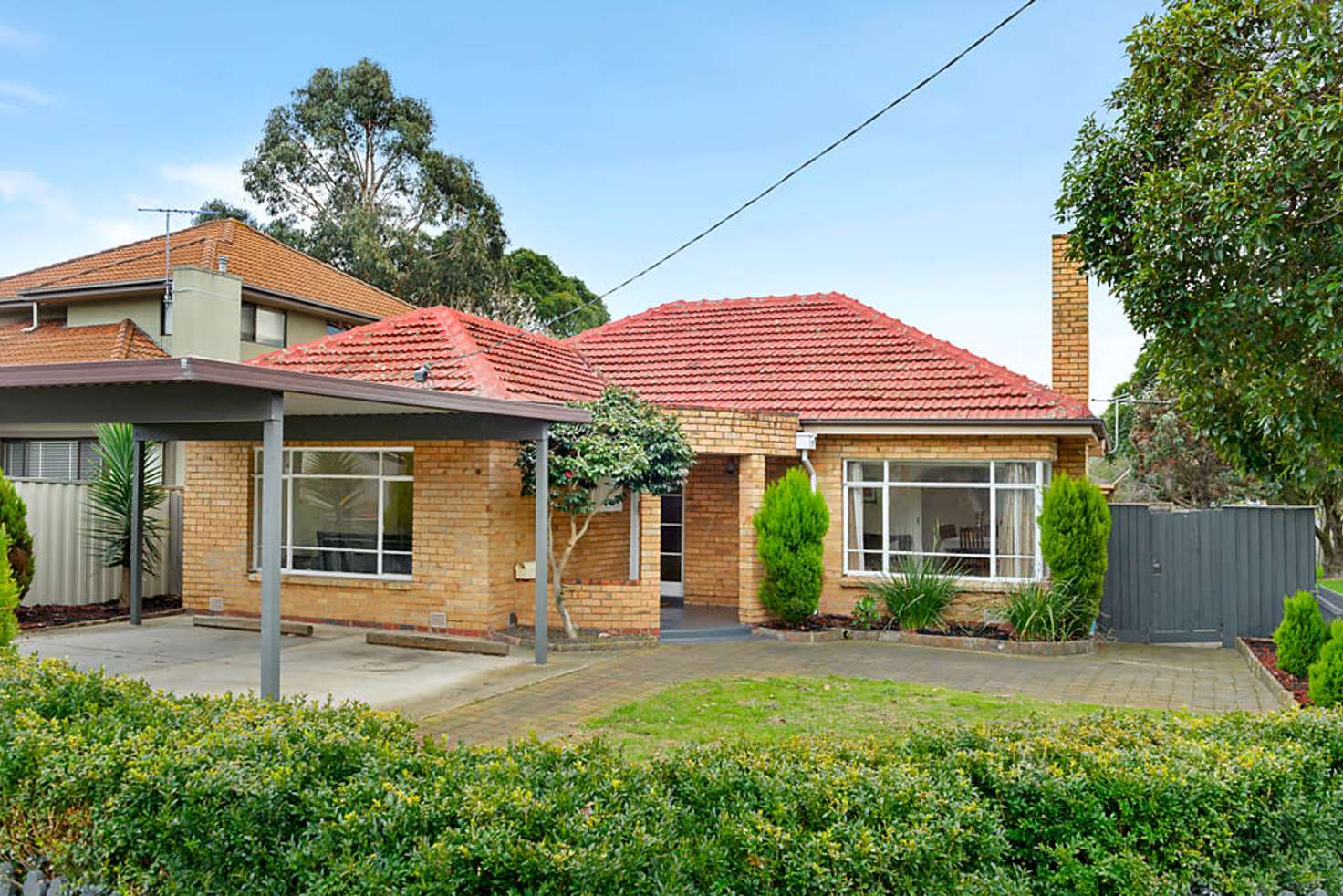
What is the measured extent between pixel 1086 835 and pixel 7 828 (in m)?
4.54

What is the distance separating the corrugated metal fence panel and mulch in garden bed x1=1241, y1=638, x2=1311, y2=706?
1537 centimetres

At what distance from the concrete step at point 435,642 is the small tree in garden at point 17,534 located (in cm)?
480

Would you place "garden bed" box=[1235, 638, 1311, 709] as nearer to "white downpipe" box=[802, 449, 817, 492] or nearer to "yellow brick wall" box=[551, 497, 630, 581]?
"white downpipe" box=[802, 449, 817, 492]

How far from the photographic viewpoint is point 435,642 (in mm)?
12031

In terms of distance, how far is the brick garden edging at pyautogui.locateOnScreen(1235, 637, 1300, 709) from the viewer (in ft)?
30.7

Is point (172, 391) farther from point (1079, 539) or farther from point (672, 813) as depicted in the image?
point (1079, 539)

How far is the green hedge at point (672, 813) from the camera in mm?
3537

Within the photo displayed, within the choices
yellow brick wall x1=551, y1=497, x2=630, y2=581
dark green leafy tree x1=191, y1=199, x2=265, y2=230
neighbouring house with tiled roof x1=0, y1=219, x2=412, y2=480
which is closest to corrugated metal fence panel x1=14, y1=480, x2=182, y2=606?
neighbouring house with tiled roof x1=0, y1=219, x2=412, y2=480

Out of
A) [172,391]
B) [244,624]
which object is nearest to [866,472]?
[244,624]

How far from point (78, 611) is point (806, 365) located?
452 inches

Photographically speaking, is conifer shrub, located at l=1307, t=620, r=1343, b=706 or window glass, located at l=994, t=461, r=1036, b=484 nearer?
conifer shrub, located at l=1307, t=620, r=1343, b=706

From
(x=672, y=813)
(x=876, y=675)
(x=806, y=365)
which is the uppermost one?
(x=806, y=365)

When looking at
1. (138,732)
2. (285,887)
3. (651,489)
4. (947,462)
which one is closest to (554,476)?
(651,489)

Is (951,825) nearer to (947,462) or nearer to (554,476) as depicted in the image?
(554,476)
